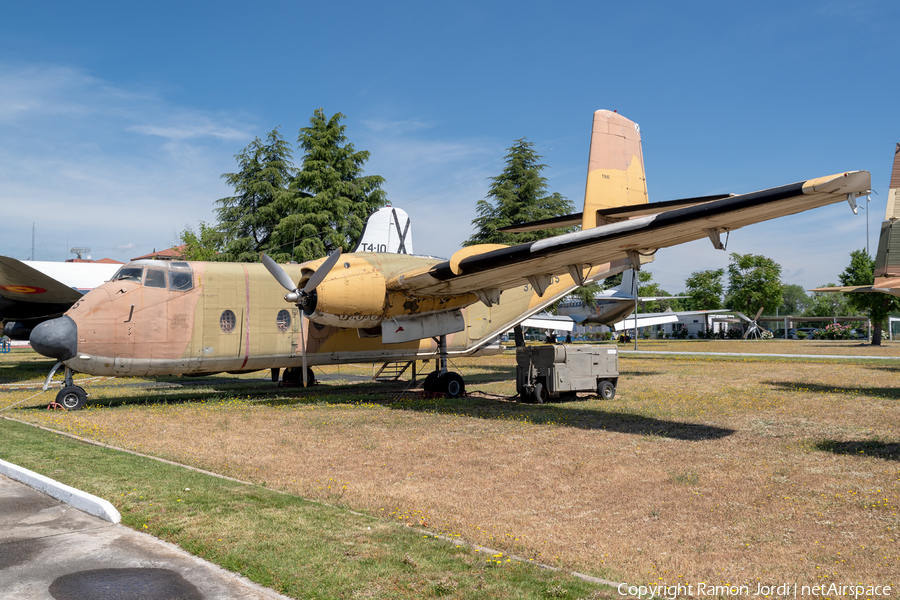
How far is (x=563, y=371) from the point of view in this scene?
52.0ft

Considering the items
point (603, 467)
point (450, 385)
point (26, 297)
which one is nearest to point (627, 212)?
point (450, 385)

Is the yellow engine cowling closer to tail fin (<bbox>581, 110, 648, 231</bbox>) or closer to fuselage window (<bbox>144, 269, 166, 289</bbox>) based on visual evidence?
fuselage window (<bbox>144, 269, 166, 289</bbox>)

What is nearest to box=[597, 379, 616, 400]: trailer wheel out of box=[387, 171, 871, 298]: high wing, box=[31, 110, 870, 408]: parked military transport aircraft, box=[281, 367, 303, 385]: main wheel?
box=[387, 171, 871, 298]: high wing

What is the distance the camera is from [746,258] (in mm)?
99812

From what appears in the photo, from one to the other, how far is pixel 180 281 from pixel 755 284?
328 feet

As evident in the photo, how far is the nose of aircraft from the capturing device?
13.0 meters

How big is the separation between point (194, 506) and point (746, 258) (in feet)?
353

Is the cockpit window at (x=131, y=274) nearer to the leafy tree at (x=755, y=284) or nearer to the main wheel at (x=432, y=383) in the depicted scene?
the main wheel at (x=432, y=383)

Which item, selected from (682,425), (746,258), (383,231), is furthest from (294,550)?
(746,258)

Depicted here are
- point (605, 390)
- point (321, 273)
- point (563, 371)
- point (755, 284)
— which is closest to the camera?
point (321, 273)

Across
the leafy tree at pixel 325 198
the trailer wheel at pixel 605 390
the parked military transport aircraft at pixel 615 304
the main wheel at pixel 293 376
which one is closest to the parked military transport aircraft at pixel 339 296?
the main wheel at pixel 293 376

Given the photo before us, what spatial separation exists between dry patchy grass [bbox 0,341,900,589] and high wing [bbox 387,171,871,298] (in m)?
3.25

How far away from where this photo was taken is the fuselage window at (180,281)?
14867 millimetres

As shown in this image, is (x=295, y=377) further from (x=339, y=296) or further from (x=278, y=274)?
(x=339, y=296)
